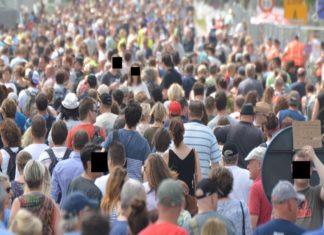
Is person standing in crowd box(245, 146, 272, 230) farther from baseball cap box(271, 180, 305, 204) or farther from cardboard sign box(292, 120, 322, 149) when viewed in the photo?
baseball cap box(271, 180, 305, 204)

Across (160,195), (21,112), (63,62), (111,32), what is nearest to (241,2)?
(111,32)

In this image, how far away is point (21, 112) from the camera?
60.6ft

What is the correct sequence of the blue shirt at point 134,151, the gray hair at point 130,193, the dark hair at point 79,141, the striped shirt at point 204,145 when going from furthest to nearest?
the striped shirt at point 204,145 → the blue shirt at point 134,151 → the dark hair at point 79,141 → the gray hair at point 130,193

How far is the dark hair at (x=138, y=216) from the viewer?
386 inches

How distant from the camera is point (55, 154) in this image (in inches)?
532

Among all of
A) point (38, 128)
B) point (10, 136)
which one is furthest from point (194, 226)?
point (10, 136)

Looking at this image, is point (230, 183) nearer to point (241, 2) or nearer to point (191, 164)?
point (191, 164)

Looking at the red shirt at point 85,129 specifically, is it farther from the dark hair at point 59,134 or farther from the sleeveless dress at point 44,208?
the sleeveless dress at point 44,208

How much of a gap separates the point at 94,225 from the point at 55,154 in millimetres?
5182

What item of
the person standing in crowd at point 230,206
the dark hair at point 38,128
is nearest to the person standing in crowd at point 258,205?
the person standing in crowd at point 230,206

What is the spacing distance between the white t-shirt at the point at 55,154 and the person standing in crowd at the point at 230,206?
2.72 meters

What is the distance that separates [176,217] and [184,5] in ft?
201

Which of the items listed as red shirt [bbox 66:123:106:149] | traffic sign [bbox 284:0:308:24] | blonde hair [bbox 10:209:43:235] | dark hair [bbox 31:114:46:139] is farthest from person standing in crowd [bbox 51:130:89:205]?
traffic sign [bbox 284:0:308:24]

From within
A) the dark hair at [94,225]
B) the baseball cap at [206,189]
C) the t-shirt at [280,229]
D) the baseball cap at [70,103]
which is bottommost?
the baseball cap at [70,103]
